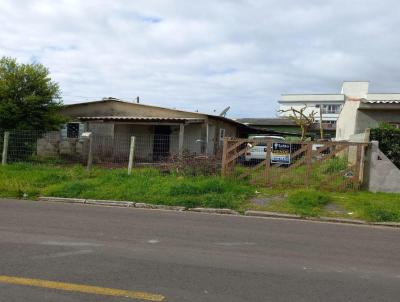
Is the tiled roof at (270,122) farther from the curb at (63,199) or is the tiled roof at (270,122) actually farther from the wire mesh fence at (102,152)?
the curb at (63,199)

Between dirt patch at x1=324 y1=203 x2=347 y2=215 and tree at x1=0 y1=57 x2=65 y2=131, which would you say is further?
tree at x1=0 y1=57 x2=65 y2=131

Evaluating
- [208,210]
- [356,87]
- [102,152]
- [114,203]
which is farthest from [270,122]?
[208,210]

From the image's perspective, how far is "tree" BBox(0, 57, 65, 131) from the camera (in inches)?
750

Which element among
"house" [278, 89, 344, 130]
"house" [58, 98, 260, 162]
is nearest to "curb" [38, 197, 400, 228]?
"house" [58, 98, 260, 162]

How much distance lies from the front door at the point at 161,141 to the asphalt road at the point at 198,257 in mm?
9872

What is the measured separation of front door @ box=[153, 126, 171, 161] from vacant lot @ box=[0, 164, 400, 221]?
4740mm

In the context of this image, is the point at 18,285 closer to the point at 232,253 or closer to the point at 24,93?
the point at 232,253

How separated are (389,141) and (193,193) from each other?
21.0 ft

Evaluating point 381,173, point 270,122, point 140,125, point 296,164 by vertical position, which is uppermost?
point 270,122

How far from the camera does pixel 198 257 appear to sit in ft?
20.5


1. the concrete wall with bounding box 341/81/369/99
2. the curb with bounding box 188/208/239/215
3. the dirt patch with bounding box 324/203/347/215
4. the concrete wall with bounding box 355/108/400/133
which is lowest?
the curb with bounding box 188/208/239/215

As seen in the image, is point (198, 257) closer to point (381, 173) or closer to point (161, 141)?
point (381, 173)

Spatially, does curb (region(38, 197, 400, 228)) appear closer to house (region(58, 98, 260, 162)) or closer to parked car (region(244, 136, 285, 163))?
parked car (region(244, 136, 285, 163))

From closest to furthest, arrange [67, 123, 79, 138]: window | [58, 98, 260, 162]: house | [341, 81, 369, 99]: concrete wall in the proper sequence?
1. [58, 98, 260, 162]: house
2. [67, 123, 79, 138]: window
3. [341, 81, 369, 99]: concrete wall
